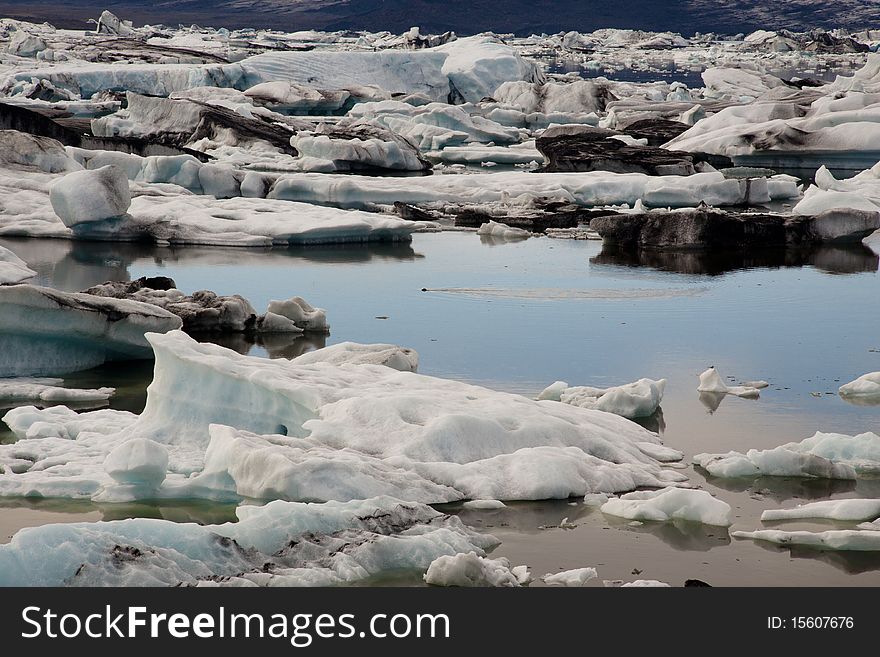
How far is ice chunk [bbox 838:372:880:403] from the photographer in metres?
8.65

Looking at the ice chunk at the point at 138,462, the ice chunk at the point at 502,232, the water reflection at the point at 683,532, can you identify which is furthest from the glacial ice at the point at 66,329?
the ice chunk at the point at 502,232

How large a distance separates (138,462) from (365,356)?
2810 mm

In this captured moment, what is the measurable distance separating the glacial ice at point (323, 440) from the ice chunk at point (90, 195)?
754cm

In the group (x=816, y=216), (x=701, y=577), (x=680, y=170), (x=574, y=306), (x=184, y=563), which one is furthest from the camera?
(x=680, y=170)

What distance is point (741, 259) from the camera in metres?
15.7

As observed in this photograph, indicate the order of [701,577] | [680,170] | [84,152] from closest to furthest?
[701,577] < [84,152] < [680,170]

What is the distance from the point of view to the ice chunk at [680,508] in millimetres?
5996

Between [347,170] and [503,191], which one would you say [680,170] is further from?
[347,170]

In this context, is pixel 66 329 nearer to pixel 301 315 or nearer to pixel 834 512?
pixel 301 315

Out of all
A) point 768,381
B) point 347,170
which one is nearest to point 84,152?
point 347,170

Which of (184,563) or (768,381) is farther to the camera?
(768,381)

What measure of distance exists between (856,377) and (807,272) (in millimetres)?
5586

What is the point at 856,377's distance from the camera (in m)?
9.38

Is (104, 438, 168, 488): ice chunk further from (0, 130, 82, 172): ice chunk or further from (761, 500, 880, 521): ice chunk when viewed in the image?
(0, 130, 82, 172): ice chunk
